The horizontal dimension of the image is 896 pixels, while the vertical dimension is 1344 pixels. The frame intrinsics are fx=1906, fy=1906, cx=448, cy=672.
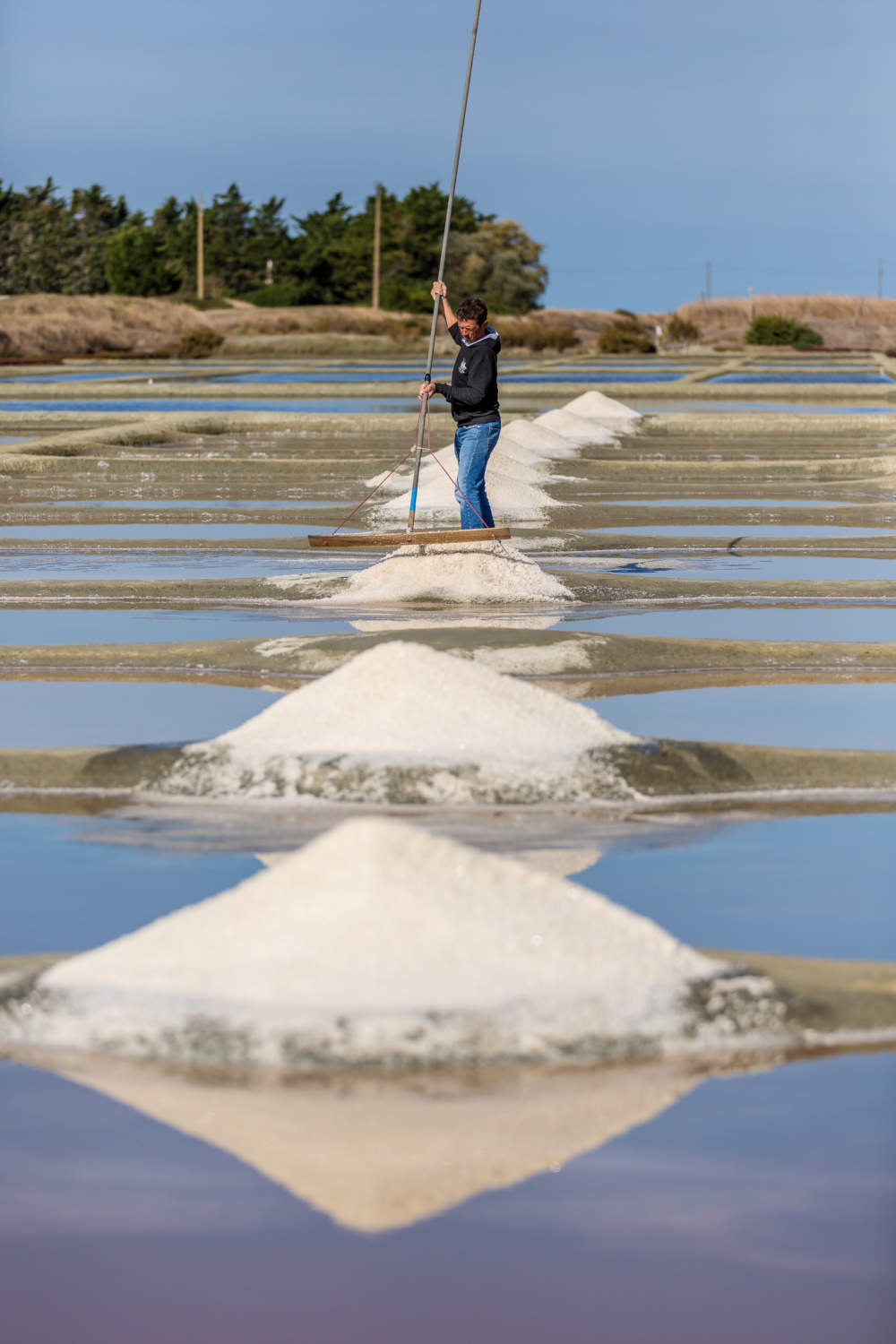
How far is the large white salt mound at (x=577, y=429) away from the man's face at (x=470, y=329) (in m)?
9.11

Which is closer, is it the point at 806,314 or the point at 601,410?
the point at 601,410

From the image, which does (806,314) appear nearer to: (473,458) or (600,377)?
(600,377)

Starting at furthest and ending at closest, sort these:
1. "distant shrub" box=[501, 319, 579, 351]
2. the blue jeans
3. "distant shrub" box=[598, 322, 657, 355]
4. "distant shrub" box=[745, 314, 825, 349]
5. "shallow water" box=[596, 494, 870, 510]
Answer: "distant shrub" box=[745, 314, 825, 349] < "distant shrub" box=[501, 319, 579, 351] < "distant shrub" box=[598, 322, 657, 355] < "shallow water" box=[596, 494, 870, 510] < the blue jeans

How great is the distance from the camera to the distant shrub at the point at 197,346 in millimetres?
40344

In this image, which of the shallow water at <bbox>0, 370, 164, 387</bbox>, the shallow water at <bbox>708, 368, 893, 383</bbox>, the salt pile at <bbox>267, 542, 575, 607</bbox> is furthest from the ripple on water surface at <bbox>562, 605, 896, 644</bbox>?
the shallow water at <bbox>0, 370, 164, 387</bbox>

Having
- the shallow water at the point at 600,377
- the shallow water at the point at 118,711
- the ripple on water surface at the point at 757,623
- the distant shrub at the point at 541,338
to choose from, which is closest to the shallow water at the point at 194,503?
the ripple on water surface at the point at 757,623

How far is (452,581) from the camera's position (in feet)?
26.9

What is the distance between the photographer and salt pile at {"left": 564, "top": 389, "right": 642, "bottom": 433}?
19.5m

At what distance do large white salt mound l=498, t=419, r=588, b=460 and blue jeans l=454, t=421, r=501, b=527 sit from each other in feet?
23.8

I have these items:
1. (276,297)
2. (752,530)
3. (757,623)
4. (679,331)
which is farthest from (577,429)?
(276,297)

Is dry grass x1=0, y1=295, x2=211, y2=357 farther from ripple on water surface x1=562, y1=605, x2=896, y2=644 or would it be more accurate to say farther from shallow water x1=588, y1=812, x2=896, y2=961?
shallow water x1=588, y1=812, x2=896, y2=961

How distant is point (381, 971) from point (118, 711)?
122 inches

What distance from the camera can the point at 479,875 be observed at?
3129 millimetres

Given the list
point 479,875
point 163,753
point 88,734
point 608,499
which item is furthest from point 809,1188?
point 608,499
